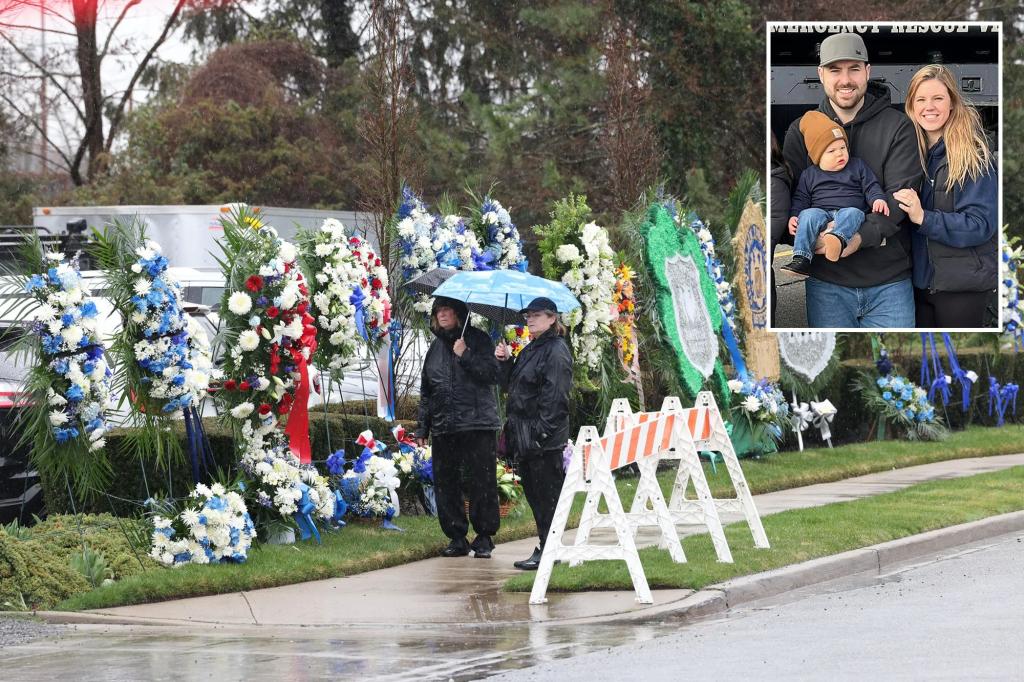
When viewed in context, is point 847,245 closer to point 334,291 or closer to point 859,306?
point 859,306

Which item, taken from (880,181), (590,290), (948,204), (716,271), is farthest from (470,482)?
(716,271)

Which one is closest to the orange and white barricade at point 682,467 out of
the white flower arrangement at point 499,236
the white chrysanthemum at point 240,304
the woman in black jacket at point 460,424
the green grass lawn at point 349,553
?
the green grass lawn at point 349,553

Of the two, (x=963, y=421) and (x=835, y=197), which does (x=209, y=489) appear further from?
(x=963, y=421)

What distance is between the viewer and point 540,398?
35.2 ft

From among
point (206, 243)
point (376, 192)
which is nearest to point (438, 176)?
point (206, 243)

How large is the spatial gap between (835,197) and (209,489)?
6.38 meters

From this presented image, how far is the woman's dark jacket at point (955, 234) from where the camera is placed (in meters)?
13.8

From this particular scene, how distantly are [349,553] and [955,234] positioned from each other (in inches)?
256

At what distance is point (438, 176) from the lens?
33.7 metres

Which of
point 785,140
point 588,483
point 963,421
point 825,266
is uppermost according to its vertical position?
point 785,140

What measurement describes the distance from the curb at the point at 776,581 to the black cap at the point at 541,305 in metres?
2.32

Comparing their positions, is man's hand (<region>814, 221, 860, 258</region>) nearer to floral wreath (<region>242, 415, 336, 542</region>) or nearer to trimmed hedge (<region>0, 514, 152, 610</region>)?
floral wreath (<region>242, 415, 336, 542</region>)

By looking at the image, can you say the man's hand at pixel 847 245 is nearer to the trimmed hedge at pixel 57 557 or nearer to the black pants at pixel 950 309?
the black pants at pixel 950 309

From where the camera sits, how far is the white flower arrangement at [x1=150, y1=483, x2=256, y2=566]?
10.4 meters
